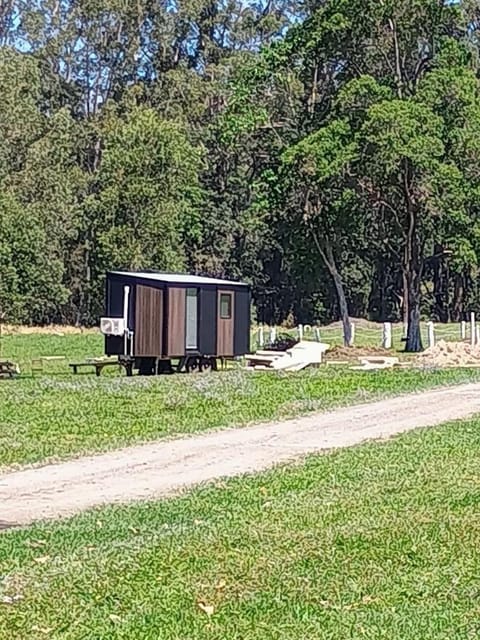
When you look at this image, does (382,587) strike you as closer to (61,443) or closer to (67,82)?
(61,443)

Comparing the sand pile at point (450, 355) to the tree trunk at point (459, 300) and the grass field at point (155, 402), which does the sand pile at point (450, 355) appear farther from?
the tree trunk at point (459, 300)

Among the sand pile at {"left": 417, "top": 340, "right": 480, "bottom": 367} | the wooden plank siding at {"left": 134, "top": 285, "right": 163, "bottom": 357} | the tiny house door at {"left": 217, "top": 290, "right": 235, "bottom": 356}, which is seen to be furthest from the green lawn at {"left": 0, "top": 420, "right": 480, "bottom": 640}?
the sand pile at {"left": 417, "top": 340, "right": 480, "bottom": 367}

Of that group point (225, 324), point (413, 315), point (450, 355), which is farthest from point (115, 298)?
point (413, 315)

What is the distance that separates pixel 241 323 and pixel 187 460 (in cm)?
1677

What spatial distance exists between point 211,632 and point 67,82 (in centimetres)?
6548

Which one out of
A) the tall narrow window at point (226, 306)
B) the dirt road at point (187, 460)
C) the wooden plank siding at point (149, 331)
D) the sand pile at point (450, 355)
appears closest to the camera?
the dirt road at point (187, 460)

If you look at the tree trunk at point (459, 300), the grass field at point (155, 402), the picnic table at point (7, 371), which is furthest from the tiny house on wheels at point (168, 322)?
the tree trunk at point (459, 300)

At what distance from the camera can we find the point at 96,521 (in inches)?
326

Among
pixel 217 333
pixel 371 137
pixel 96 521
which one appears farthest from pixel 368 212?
pixel 96 521

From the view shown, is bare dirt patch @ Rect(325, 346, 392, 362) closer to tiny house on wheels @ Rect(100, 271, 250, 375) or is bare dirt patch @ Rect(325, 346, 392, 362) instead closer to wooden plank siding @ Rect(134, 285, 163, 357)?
tiny house on wheels @ Rect(100, 271, 250, 375)

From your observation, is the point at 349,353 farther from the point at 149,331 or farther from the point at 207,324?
the point at 149,331

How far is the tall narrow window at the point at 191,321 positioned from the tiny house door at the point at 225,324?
2.43ft

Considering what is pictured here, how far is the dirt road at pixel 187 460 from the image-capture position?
31.8 ft

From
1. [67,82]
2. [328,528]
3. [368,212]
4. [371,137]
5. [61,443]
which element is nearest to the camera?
[328,528]
